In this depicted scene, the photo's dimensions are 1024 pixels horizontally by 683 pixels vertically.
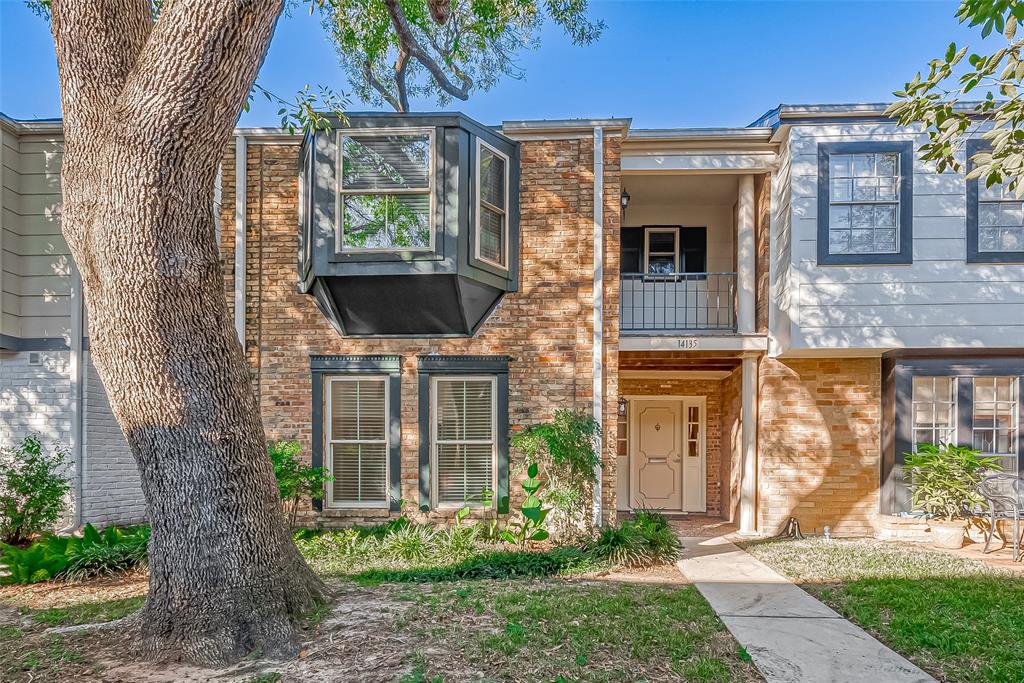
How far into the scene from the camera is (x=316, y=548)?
6680 mm

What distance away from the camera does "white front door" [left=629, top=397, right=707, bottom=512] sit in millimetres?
10859

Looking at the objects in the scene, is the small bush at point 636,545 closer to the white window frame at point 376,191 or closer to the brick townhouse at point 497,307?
the brick townhouse at point 497,307

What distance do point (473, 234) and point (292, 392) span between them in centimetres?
315

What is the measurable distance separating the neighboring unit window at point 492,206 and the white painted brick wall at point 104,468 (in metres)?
5.35

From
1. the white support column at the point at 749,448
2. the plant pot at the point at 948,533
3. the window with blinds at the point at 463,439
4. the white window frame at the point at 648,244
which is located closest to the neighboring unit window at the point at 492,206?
the window with blinds at the point at 463,439

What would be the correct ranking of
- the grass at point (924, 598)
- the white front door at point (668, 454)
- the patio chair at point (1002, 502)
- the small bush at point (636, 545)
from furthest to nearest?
the white front door at point (668, 454) < the patio chair at point (1002, 502) < the small bush at point (636, 545) < the grass at point (924, 598)

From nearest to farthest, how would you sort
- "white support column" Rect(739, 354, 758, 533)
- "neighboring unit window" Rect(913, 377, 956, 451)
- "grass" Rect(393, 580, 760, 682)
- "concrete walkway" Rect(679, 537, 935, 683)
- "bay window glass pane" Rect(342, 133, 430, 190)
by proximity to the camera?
"grass" Rect(393, 580, 760, 682)
"concrete walkway" Rect(679, 537, 935, 683)
"bay window glass pane" Rect(342, 133, 430, 190)
"neighboring unit window" Rect(913, 377, 956, 451)
"white support column" Rect(739, 354, 758, 533)

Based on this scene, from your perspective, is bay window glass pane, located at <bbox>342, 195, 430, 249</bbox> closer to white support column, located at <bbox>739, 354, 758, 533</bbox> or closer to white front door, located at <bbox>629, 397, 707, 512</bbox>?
white support column, located at <bbox>739, 354, 758, 533</bbox>

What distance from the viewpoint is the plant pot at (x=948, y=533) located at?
7414 mm

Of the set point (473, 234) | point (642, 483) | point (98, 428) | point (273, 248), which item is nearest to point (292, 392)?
point (273, 248)

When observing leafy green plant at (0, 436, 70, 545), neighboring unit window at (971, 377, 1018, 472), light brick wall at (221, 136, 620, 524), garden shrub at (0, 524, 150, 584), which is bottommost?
garden shrub at (0, 524, 150, 584)

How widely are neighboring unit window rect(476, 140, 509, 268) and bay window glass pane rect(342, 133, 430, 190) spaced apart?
0.68 meters

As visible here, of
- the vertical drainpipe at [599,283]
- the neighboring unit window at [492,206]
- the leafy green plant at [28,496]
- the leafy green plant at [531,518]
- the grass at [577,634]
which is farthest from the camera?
the vertical drainpipe at [599,283]

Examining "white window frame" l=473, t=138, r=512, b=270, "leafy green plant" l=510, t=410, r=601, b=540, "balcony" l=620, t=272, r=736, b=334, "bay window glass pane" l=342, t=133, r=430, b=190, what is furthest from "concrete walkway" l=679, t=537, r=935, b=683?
"bay window glass pane" l=342, t=133, r=430, b=190
